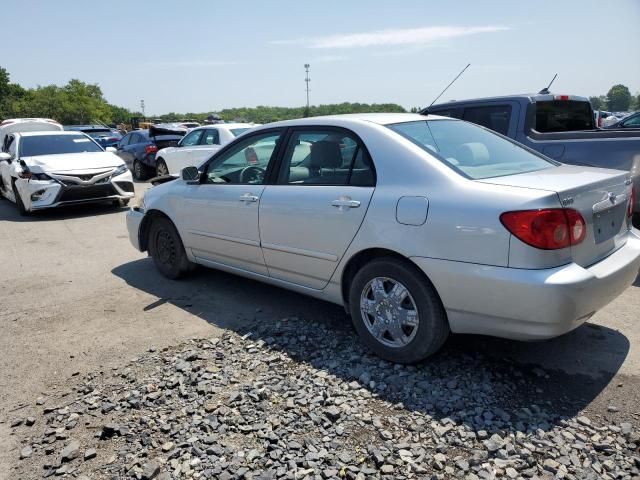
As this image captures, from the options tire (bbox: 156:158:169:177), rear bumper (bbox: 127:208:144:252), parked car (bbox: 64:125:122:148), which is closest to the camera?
rear bumper (bbox: 127:208:144:252)

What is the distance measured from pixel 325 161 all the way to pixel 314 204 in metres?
0.38

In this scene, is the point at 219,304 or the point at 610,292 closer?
the point at 610,292

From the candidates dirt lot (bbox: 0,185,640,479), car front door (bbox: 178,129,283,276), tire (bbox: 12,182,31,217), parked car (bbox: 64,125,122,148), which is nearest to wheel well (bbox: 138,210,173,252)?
dirt lot (bbox: 0,185,640,479)

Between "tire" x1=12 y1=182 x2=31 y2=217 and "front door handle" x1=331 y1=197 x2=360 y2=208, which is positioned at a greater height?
"front door handle" x1=331 y1=197 x2=360 y2=208

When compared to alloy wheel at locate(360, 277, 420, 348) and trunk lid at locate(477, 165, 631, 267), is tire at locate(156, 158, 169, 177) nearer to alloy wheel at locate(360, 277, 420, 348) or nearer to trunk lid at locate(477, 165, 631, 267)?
alloy wheel at locate(360, 277, 420, 348)

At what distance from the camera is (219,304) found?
4.90 meters

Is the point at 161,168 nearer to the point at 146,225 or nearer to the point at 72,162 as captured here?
the point at 72,162

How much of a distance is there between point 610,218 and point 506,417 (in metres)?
1.49

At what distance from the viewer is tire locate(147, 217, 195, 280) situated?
5477 mm

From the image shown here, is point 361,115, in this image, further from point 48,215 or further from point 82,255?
point 48,215

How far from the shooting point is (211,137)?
514 inches

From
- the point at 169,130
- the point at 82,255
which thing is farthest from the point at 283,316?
the point at 169,130

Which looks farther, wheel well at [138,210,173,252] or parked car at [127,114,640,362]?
wheel well at [138,210,173,252]

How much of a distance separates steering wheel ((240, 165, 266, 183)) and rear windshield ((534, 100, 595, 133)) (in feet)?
13.0
